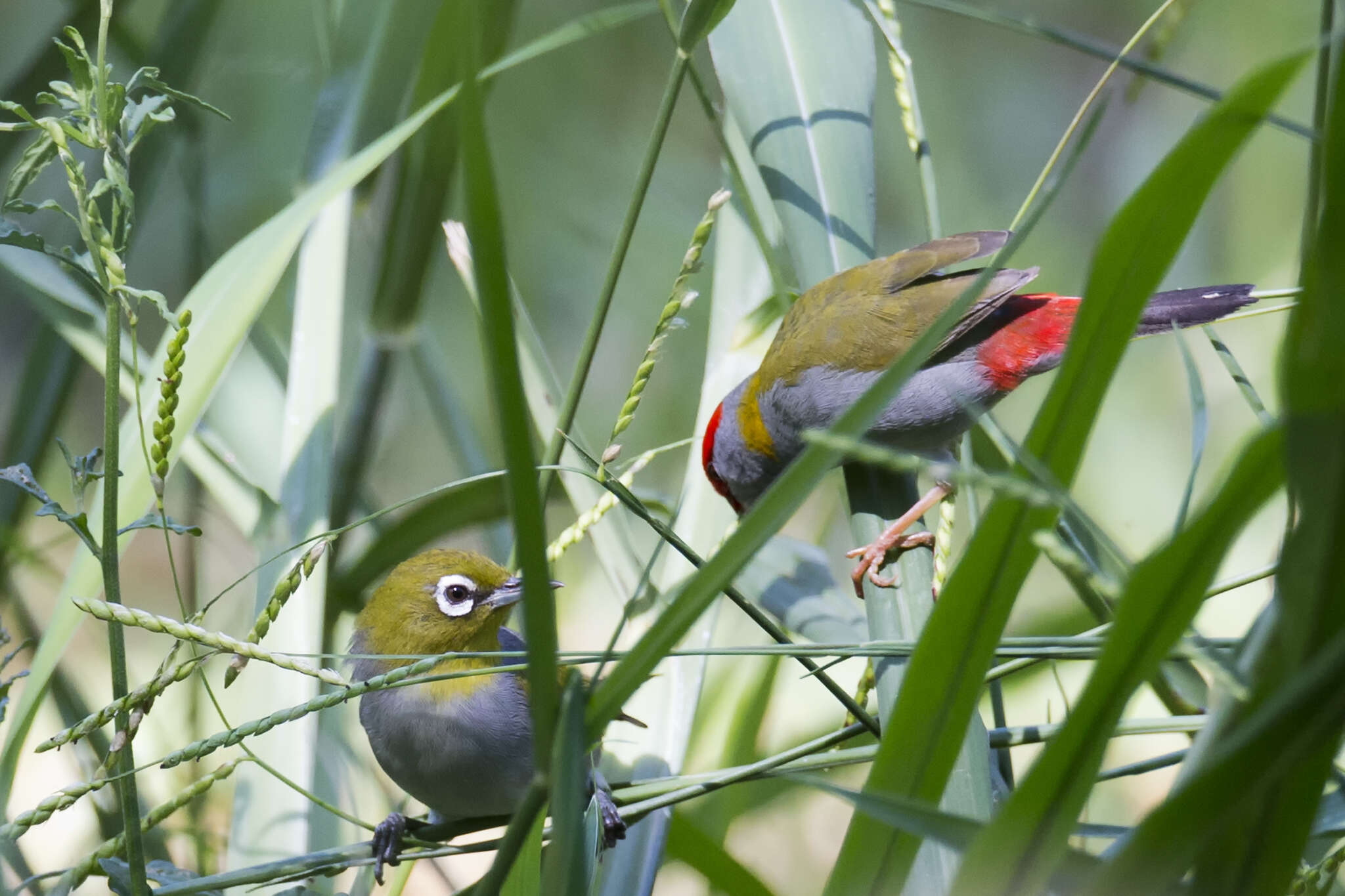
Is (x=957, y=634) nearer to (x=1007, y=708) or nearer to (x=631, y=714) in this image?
(x=631, y=714)

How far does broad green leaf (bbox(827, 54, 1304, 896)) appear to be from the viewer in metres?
0.48

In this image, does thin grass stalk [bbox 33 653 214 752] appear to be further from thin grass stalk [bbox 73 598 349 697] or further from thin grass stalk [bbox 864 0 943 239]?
thin grass stalk [bbox 864 0 943 239]

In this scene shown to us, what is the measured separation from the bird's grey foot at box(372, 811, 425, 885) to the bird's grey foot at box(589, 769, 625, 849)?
0.73 feet

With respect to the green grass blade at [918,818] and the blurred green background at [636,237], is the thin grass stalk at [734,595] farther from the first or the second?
the blurred green background at [636,237]

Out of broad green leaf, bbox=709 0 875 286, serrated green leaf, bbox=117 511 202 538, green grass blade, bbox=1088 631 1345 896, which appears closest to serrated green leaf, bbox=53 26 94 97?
serrated green leaf, bbox=117 511 202 538

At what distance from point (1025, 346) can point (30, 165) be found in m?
1.86

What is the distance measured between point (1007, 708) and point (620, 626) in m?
1.52

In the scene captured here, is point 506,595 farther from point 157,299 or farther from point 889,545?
point 157,299

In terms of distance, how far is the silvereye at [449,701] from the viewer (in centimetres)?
154

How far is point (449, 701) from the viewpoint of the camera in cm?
160

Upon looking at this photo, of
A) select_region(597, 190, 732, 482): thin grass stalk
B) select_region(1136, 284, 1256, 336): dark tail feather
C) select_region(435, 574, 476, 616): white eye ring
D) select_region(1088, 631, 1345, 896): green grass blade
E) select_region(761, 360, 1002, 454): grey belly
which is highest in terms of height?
select_region(1136, 284, 1256, 336): dark tail feather

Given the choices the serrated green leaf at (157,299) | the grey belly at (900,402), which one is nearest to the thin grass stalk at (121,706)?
the serrated green leaf at (157,299)

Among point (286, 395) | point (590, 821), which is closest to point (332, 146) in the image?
point (286, 395)

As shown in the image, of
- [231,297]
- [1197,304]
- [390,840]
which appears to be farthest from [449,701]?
[1197,304]
